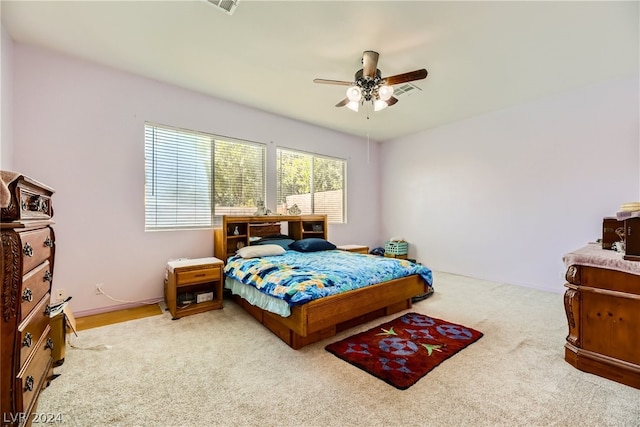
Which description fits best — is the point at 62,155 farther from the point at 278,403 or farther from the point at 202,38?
the point at 278,403

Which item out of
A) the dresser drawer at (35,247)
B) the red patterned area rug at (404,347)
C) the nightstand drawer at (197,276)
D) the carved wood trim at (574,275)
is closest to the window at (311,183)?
the nightstand drawer at (197,276)

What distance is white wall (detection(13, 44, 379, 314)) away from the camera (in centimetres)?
285

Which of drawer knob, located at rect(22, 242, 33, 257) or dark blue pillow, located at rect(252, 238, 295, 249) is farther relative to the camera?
dark blue pillow, located at rect(252, 238, 295, 249)

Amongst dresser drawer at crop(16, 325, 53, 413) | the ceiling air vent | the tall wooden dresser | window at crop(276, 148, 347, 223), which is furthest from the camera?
window at crop(276, 148, 347, 223)

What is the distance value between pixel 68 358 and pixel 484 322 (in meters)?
3.82

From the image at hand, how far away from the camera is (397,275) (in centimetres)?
304

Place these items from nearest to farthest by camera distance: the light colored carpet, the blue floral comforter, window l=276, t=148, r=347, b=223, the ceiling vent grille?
the light colored carpet < the blue floral comforter < the ceiling vent grille < window l=276, t=148, r=347, b=223

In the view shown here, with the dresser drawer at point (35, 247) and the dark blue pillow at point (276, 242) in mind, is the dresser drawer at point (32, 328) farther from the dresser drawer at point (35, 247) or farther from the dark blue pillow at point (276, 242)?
the dark blue pillow at point (276, 242)

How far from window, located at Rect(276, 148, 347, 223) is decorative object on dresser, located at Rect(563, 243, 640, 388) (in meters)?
3.79

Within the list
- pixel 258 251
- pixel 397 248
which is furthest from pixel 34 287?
pixel 397 248

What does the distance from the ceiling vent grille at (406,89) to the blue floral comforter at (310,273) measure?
2340mm

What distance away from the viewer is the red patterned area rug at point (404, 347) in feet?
6.39

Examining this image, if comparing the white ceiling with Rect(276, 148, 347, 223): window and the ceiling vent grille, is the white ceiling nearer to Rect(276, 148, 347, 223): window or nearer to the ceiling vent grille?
the ceiling vent grille

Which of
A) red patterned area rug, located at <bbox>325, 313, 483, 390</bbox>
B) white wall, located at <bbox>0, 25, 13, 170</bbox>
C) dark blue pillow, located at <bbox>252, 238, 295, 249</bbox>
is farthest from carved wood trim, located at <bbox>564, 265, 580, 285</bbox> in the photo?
white wall, located at <bbox>0, 25, 13, 170</bbox>
